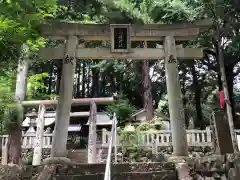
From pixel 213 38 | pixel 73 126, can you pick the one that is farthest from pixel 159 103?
pixel 213 38

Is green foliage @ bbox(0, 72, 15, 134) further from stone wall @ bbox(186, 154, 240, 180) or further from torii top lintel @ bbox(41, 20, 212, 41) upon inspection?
stone wall @ bbox(186, 154, 240, 180)

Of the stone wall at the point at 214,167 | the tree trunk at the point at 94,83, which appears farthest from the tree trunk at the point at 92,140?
the tree trunk at the point at 94,83

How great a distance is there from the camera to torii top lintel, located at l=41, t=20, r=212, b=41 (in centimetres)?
784

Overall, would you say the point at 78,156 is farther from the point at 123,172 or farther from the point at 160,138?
the point at 123,172

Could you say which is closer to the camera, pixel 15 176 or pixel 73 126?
pixel 15 176

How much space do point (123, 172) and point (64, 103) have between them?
247 centimetres

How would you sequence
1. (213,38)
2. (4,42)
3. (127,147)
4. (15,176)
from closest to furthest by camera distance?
(4,42) < (15,176) < (127,147) < (213,38)

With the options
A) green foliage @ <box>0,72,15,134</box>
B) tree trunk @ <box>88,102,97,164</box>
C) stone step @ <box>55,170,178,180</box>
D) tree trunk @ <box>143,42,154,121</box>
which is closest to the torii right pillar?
stone step @ <box>55,170,178,180</box>

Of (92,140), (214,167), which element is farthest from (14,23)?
(92,140)

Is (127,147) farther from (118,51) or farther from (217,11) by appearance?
(217,11)

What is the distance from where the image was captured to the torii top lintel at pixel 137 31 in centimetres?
784

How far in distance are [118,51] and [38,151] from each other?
256 inches

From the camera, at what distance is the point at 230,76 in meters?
18.9

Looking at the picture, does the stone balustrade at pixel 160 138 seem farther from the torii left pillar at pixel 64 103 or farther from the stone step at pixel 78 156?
the torii left pillar at pixel 64 103
